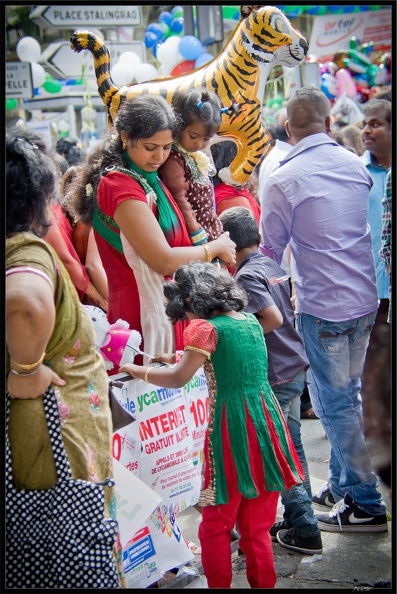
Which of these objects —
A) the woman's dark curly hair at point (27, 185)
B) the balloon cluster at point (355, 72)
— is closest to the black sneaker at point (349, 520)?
the woman's dark curly hair at point (27, 185)

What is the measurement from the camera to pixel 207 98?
11.5 ft

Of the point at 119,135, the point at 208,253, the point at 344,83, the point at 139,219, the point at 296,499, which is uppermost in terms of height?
the point at 344,83

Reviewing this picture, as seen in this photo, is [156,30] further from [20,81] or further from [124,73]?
[20,81]

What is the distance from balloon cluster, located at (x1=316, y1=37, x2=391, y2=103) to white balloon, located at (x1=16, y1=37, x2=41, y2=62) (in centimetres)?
477

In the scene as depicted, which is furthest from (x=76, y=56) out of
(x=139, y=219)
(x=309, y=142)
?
(x=139, y=219)

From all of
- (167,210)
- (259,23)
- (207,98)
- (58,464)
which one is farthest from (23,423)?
(259,23)

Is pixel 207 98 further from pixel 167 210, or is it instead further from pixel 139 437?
pixel 139 437

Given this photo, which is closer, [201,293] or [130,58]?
[201,293]

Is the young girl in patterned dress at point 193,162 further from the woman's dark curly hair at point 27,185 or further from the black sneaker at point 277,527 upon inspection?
the black sneaker at point 277,527

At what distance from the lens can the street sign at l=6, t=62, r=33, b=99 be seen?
8.78 meters

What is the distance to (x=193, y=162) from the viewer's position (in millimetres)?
3555

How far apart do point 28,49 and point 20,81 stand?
1.41 meters

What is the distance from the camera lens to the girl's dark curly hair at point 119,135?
317cm

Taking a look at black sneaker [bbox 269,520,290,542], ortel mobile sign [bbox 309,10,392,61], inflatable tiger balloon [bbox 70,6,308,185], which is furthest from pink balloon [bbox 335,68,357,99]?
black sneaker [bbox 269,520,290,542]
